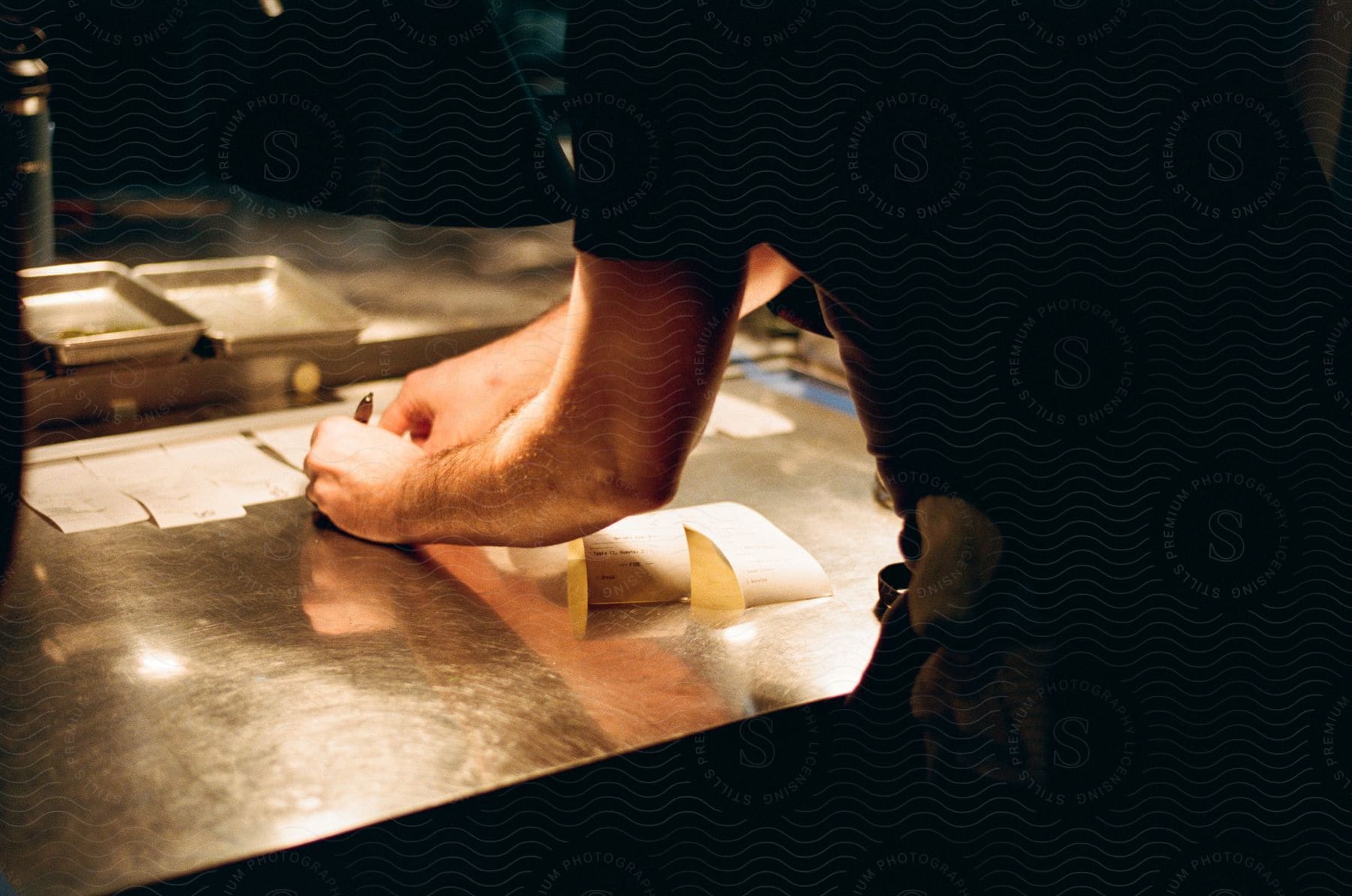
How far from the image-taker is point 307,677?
0.96 m

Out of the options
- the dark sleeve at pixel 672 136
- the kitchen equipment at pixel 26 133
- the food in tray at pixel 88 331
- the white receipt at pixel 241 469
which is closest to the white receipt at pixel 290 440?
the white receipt at pixel 241 469

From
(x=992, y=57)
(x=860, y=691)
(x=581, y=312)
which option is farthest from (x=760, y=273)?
(x=860, y=691)

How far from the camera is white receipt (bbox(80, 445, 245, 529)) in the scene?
129 centimetres

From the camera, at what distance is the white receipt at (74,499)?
4.14ft

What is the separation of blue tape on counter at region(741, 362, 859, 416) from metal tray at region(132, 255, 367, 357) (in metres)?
0.72

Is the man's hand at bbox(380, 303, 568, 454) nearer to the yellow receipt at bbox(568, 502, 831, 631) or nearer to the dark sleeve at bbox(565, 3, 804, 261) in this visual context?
the yellow receipt at bbox(568, 502, 831, 631)

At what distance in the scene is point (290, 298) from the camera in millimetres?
1820

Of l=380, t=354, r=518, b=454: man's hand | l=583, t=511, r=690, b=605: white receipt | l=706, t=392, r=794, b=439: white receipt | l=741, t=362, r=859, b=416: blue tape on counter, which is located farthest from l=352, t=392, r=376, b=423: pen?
l=741, t=362, r=859, b=416: blue tape on counter

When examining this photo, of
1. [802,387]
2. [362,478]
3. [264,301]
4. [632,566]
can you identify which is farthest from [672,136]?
[264,301]

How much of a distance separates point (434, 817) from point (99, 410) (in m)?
1.02

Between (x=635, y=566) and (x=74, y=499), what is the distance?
0.72 meters

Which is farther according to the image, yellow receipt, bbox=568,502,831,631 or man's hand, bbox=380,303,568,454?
man's hand, bbox=380,303,568,454

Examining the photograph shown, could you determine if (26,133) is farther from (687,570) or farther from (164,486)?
(687,570)

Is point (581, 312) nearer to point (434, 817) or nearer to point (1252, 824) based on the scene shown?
point (434, 817)
